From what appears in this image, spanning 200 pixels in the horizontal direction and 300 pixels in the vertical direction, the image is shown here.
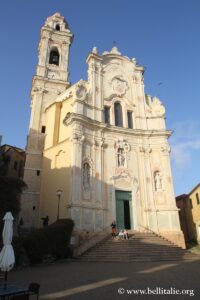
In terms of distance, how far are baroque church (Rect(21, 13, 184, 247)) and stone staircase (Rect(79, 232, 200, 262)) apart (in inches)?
106

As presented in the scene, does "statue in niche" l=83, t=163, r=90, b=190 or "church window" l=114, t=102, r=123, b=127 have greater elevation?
"church window" l=114, t=102, r=123, b=127

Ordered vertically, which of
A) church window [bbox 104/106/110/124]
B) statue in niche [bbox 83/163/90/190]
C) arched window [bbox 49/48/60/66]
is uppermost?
arched window [bbox 49/48/60/66]

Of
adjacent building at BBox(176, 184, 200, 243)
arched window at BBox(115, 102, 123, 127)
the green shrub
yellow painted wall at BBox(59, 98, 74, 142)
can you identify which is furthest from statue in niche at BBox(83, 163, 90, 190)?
adjacent building at BBox(176, 184, 200, 243)

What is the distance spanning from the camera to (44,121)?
30609 millimetres

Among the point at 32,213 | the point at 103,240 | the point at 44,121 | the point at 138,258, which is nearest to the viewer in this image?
the point at 138,258

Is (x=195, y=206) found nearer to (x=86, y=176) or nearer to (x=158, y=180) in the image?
(x=158, y=180)

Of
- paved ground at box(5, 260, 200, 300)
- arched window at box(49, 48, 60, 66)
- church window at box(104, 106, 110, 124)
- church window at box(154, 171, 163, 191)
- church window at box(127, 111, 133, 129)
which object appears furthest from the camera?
arched window at box(49, 48, 60, 66)

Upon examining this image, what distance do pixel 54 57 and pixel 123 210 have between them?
81.0 ft

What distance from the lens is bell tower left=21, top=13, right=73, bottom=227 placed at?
86.0ft

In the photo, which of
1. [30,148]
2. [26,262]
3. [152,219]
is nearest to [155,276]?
[26,262]

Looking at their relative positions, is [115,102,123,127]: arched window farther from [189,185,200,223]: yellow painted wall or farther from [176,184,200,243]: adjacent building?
[189,185,200,223]: yellow painted wall

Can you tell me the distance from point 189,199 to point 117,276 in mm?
25499

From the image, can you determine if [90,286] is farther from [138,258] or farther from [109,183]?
[109,183]

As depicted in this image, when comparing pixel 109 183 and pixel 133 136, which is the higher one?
pixel 133 136
